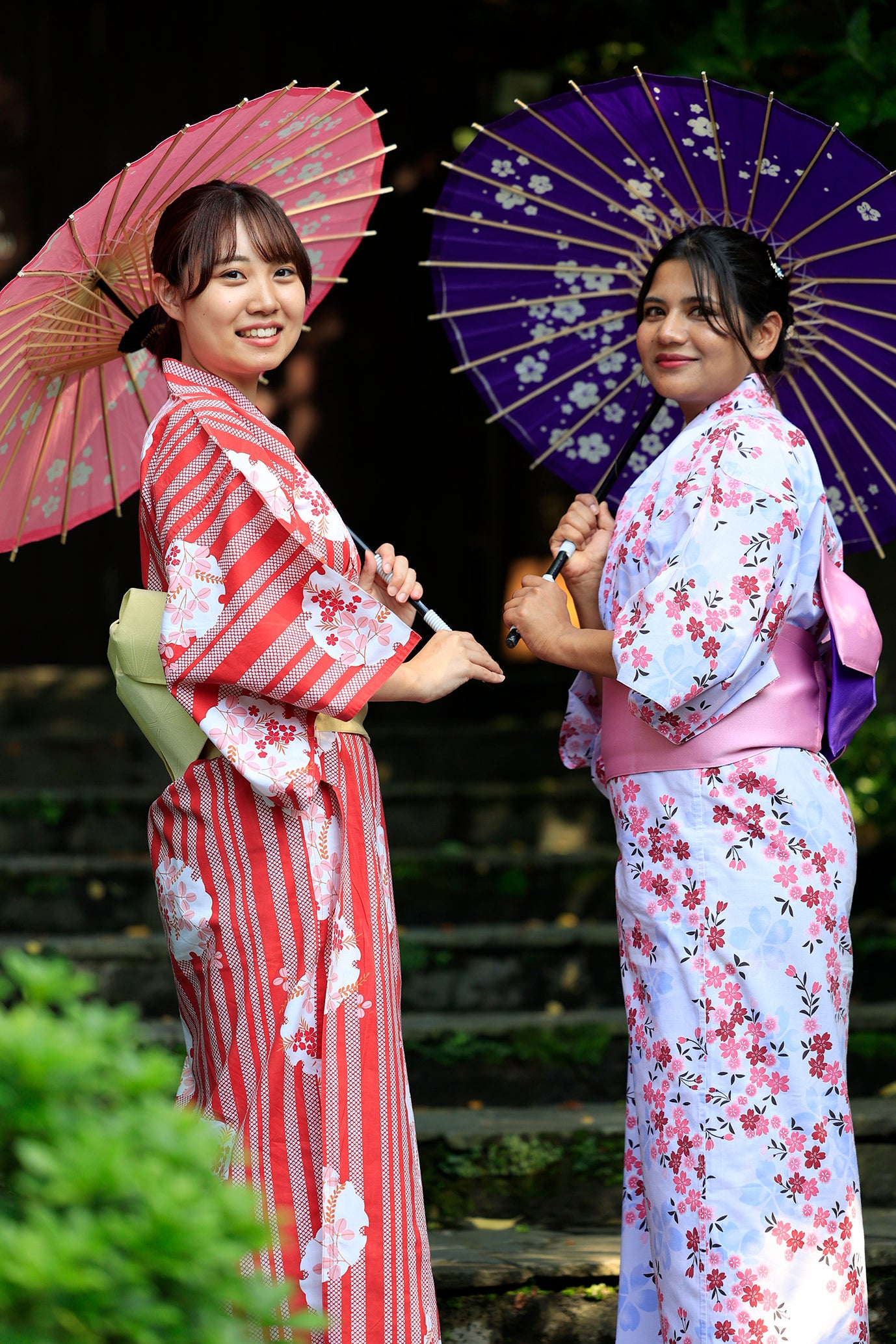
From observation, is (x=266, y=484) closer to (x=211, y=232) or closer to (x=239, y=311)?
(x=239, y=311)

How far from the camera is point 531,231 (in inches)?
119

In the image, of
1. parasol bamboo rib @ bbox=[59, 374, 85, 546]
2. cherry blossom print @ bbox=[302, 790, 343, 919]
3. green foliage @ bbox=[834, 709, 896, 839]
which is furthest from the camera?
green foliage @ bbox=[834, 709, 896, 839]

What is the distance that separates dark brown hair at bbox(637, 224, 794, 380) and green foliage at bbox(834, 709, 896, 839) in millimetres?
2280

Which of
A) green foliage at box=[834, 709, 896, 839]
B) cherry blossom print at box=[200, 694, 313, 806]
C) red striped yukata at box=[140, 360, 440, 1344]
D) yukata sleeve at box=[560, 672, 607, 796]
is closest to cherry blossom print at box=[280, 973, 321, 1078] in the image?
red striped yukata at box=[140, 360, 440, 1344]

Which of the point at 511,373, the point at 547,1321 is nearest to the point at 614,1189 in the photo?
the point at 547,1321

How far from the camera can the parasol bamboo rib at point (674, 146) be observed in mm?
2642

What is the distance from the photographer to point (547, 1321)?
295 centimetres

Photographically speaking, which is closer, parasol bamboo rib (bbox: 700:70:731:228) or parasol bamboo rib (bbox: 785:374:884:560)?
parasol bamboo rib (bbox: 700:70:731:228)

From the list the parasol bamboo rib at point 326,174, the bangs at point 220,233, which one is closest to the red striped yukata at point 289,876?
the bangs at point 220,233

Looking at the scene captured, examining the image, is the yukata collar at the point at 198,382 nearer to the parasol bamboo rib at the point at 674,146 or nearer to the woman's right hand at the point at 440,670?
the woman's right hand at the point at 440,670

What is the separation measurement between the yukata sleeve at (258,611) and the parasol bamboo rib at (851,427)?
1125 millimetres

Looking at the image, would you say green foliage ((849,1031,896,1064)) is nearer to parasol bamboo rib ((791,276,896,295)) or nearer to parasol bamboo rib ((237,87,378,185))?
parasol bamboo rib ((791,276,896,295))

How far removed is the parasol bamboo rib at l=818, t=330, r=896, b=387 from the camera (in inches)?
109

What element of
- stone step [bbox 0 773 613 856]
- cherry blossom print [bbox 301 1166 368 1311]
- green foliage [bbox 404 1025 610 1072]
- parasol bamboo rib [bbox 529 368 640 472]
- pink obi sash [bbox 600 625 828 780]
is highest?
parasol bamboo rib [bbox 529 368 640 472]
